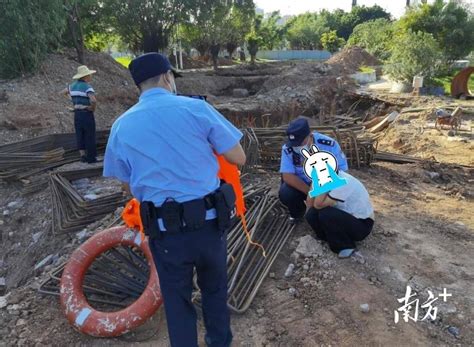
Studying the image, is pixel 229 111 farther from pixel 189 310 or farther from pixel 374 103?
pixel 189 310

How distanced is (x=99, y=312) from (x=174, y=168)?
1504mm

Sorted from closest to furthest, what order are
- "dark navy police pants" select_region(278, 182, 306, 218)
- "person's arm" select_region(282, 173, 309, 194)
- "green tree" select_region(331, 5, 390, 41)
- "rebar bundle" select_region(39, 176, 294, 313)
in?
"rebar bundle" select_region(39, 176, 294, 313) < "person's arm" select_region(282, 173, 309, 194) < "dark navy police pants" select_region(278, 182, 306, 218) < "green tree" select_region(331, 5, 390, 41)

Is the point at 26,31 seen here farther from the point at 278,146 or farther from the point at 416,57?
the point at 416,57

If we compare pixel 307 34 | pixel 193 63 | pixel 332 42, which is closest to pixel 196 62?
pixel 193 63

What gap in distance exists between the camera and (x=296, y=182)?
402cm

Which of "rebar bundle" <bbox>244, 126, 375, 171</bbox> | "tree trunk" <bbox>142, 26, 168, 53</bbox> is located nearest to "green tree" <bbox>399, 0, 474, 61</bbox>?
"tree trunk" <bbox>142, 26, 168, 53</bbox>

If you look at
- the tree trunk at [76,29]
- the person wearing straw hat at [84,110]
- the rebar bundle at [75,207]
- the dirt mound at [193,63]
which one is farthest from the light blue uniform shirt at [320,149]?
the dirt mound at [193,63]

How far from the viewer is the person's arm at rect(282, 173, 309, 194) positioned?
3988 mm

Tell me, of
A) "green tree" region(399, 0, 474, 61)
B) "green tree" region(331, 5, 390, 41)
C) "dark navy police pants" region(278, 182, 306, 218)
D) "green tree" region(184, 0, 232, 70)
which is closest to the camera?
"dark navy police pants" region(278, 182, 306, 218)

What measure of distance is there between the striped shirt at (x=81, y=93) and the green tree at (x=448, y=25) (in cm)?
1663

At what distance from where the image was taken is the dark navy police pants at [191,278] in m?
2.16

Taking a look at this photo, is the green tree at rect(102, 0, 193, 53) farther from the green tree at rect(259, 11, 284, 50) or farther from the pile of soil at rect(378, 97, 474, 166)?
the green tree at rect(259, 11, 284, 50)

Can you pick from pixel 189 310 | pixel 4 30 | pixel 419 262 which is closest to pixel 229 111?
pixel 4 30

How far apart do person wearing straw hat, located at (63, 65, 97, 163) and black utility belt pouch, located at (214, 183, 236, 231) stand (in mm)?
4991
